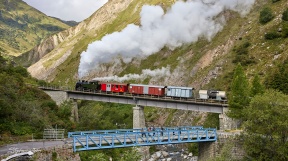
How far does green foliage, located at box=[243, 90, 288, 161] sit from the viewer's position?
33562mm

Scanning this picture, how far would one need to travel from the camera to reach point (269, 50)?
245 ft

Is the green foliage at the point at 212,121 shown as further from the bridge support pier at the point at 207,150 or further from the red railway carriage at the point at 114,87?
the bridge support pier at the point at 207,150

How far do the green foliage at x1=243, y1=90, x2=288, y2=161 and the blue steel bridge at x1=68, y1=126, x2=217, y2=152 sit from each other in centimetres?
619

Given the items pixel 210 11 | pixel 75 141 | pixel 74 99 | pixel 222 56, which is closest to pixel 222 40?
pixel 222 56

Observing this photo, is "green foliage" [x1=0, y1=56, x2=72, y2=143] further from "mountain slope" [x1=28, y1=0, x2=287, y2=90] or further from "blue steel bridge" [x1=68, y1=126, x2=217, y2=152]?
"mountain slope" [x1=28, y1=0, x2=287, y2=90]

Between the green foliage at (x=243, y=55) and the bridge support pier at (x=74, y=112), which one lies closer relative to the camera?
the bridge support pier at (x=74, y=112)

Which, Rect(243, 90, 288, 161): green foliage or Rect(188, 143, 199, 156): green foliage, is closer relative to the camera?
Rect(243, 90, 288, 161): green foliage

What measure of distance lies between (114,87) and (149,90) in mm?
9484

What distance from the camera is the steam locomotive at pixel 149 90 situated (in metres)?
59.5

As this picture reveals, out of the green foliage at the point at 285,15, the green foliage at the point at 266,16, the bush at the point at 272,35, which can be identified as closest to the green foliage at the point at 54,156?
the bush at the point at 272,35

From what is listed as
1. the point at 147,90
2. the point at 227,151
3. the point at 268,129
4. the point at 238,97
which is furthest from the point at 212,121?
the point at 268,129

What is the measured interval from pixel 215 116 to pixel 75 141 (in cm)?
3981

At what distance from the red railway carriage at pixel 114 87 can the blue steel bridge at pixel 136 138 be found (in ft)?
88.9

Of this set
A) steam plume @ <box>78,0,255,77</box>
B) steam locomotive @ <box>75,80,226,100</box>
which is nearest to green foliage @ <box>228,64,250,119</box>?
steam locomotive @ <box>75,80,226,100</box>
